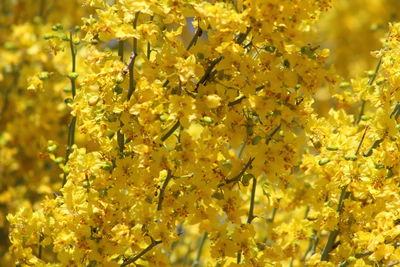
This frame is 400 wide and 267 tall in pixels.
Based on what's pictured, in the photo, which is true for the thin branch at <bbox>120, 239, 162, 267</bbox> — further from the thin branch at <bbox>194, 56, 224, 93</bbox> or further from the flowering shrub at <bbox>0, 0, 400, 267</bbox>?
the thin branch at <bbox>194, 56, 224, 93</bbox>

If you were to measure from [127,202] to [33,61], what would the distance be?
2801mm

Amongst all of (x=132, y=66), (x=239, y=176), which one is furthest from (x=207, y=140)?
(x=132, y=66)

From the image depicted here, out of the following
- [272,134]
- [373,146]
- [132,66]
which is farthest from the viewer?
[373,146]

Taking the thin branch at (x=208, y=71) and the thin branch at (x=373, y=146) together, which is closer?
the thin branch at (x=208, y=71)

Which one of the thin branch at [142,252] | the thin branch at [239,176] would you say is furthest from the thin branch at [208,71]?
the thin branch at [142,252]

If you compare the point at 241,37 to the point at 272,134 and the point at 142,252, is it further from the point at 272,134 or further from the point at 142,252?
the point at 142,252

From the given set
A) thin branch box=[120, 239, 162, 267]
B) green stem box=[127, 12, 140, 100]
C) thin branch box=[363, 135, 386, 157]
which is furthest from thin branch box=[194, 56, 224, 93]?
thin branch box=[363, 135, 386, 157]

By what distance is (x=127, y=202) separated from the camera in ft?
7.55

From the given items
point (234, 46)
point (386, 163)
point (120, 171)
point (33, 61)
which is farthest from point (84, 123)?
point (33, 61)

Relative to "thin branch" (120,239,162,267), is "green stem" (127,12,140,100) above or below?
above

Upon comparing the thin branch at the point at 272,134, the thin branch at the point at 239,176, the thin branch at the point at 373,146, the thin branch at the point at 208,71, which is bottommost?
the thin branch at the point at 373,146

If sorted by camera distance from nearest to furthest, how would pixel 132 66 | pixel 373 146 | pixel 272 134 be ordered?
pixel 132 66, pixel 272 134, pixel 373 146

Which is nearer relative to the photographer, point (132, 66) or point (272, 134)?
point (132, 66)

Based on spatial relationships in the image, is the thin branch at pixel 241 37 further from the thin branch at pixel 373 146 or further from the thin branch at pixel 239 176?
the thin branch at pixel 373 146
